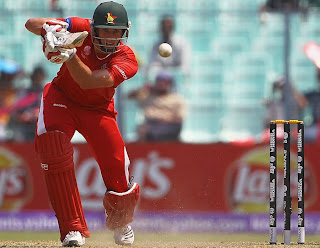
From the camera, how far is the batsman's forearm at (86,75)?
5.37 meters

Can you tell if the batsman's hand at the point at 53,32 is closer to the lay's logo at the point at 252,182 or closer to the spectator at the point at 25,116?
the spectator at the point at 25,116

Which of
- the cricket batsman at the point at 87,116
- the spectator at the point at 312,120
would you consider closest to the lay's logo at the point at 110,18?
the cricket batsman at the point at 87,116

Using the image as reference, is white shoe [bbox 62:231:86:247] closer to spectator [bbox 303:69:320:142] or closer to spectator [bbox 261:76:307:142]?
spectator [bbox 261:76:307:142]

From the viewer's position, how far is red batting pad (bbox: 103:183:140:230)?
616cm

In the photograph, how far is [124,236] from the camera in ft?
20.9

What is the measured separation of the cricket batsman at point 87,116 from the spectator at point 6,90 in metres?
3.75

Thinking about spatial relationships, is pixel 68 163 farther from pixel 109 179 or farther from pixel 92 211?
pixel 92 211

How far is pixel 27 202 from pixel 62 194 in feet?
12.3

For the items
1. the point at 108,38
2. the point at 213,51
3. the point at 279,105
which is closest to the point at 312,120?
the point at 279,105

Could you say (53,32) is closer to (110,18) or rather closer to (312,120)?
(110,18)

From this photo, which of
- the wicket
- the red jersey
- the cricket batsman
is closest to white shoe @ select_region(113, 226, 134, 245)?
the cricket batsman

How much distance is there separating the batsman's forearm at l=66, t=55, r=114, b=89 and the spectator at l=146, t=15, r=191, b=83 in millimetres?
4298

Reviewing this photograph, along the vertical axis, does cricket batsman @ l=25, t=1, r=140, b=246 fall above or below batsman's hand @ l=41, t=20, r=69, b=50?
below

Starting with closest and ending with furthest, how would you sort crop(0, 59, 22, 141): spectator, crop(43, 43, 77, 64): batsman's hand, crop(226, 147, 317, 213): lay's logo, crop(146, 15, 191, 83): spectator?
1. crop(43, 43, 77, 64): batsman's hand
2. crop(226, 147, 317, 213): lay's logo
3. crop(0, 59, 22, 141): spectator
4. crop(146, 15, 191, 83): spectator
